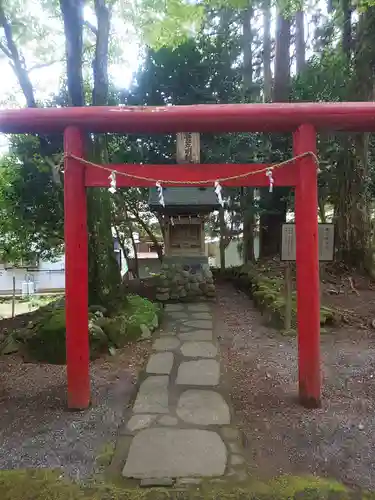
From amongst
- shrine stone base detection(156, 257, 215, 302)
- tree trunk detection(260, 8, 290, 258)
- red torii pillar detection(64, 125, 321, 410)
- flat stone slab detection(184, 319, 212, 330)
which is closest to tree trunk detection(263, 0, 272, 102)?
tree trunk detection(260, 8, 290, 258)

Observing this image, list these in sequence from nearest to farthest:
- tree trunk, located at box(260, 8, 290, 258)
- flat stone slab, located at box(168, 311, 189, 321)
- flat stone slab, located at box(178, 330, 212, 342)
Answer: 1. flat stone slab, located at box(178, 330, 212, 342)
2. flat stone slab, located at box(168, 311, 189, 321)
3. tree trunk, located at box(260, 8, 290, 258)

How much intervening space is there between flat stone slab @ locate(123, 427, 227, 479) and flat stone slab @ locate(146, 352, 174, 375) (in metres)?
1.39

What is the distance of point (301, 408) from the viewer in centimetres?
356

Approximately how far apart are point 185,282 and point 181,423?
225 inches

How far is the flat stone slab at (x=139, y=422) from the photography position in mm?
3211

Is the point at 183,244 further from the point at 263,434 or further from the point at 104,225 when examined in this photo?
the point at 263,434

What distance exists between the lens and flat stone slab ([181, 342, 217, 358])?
510 centimetres

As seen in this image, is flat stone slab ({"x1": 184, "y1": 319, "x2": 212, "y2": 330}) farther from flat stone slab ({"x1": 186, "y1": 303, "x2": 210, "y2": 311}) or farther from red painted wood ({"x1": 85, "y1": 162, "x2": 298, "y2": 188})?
red painted wood ({"x1": 85, "y1": 162, "x2": 298, "y2": 188})

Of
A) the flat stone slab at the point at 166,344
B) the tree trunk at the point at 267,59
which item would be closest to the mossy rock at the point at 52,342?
the flat stone slab at the point at 166,344

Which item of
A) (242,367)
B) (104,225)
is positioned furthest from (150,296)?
(242,367)

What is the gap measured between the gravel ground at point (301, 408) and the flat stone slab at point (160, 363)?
732 mm

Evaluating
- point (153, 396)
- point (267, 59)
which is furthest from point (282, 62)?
point (153, 396)

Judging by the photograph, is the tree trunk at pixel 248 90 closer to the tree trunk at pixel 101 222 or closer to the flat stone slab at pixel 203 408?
the tree trunk at pixel 101 222

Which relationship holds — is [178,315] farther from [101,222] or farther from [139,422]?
[139,422]
